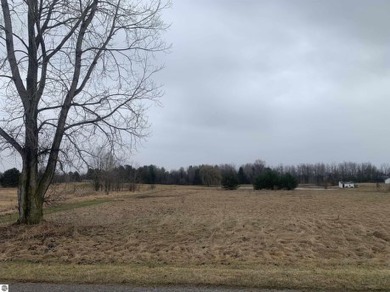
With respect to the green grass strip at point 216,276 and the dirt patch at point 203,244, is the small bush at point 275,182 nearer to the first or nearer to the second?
the dirt patch at point 203,244

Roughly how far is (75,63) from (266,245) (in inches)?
385

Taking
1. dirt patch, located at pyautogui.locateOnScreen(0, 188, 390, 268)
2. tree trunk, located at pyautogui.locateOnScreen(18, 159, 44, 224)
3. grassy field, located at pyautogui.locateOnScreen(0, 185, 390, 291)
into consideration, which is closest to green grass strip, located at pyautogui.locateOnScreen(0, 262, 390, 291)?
grassy field, located at pyautogui.locateOnScreen(0, 185, 390, 291)

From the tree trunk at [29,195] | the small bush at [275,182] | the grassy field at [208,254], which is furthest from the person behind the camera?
the small bush at [275,182]

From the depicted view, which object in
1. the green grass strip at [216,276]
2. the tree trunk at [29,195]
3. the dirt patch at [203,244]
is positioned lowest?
the dirt patch at [203,244]

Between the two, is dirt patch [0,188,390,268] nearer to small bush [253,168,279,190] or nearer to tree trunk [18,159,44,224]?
tree trunk [18,159,44,224]

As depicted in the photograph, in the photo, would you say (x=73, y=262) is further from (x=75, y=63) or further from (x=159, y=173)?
(x=159, y=173)

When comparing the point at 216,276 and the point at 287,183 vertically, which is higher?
the point at 287,183

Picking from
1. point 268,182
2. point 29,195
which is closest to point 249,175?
point 268,182

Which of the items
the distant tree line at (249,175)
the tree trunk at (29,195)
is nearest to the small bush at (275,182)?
the distant tree line at (249,175)

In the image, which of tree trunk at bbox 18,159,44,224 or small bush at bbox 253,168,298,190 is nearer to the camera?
tree trunk at bbox 18,159,44,224

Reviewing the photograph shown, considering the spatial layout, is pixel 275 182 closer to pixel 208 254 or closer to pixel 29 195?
pixel 29 195

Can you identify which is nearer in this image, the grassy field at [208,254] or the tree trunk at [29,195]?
the grassy field at [208,254]

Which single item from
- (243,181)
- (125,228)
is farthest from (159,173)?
(125,228)

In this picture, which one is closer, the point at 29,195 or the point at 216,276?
the point at 216,276
